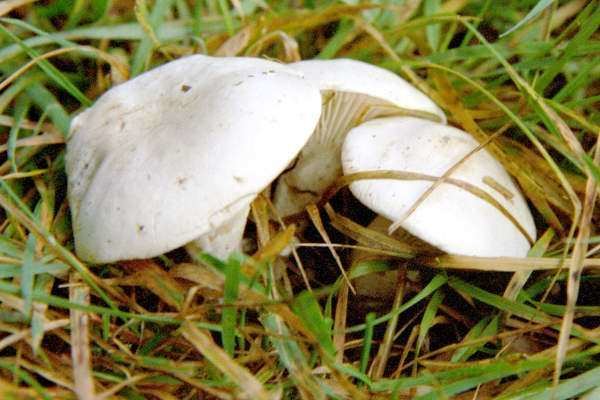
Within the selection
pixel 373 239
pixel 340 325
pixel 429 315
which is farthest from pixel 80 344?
pixel 429 315

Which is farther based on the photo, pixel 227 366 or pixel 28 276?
pixel 28 276

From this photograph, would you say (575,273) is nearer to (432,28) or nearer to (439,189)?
(439,189)

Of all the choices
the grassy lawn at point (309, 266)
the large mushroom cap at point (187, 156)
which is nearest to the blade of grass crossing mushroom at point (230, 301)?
the grassy lawn at point (309, 266)

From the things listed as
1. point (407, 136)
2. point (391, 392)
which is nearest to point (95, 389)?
point (391, 392)

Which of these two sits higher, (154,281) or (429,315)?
(154,281)

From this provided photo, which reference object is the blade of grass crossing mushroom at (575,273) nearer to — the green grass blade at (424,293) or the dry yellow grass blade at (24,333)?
the green grass blade at (424,293)

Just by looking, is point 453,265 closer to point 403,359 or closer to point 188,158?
point 403,359
